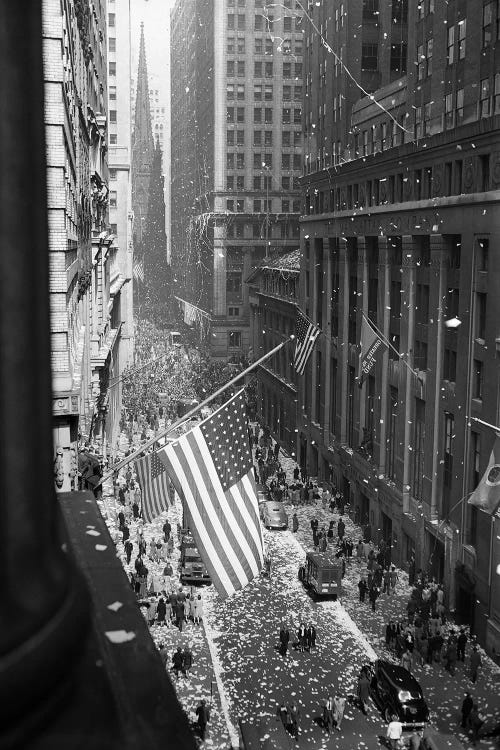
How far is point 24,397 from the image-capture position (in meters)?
1.66

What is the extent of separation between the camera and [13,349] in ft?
5.34

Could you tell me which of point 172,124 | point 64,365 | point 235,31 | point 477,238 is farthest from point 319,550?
point 172,124

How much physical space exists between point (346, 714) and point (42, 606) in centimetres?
2321

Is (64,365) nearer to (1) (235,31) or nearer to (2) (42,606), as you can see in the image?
(2) (42,606)

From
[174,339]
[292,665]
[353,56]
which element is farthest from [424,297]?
[174,339]

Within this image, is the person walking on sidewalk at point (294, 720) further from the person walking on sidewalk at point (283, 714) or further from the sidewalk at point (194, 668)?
the sidewalk at point (194, 668)

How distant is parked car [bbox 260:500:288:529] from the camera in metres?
41.7

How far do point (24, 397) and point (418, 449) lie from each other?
38.8 metres

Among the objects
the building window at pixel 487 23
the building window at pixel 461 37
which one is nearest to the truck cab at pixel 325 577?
the building window at pixel 487 23

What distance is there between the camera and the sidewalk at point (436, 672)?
23.9m

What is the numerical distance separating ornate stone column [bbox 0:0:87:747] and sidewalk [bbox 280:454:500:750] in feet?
74.6

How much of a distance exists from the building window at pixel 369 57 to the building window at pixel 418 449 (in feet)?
78.7

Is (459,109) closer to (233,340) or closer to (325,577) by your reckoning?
(325,577)

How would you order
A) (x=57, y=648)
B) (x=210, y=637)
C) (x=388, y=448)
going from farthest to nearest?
(x=388, y=448)
(x=210, y=637)
(x=57, y=648)
